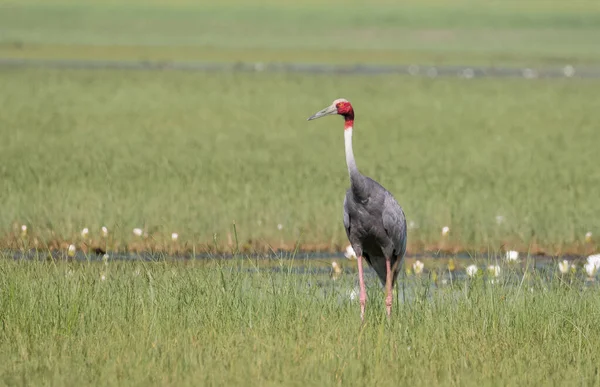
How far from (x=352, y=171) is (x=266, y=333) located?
5.22 feet

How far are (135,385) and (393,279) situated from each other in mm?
3618

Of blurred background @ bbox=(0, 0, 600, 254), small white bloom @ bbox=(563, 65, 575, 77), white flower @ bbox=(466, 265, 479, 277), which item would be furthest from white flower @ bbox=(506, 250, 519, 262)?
small white bloom @ bbox=(563, 65, 575, 77)

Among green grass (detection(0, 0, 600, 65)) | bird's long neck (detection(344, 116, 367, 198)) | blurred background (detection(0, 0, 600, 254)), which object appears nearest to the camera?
bird's long neck (detection(344, 116, 367, 198))

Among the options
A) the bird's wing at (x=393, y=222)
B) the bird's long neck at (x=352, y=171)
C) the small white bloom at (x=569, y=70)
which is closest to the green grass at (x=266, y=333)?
the bird's wing at (x=393, y=222)

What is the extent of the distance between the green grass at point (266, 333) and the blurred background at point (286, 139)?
1.01 m

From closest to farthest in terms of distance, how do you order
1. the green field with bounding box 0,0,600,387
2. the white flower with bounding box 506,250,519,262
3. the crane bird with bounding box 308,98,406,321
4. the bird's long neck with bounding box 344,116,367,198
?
the green field with bounding box 0,0,600,387 < the bird's long neck with bounding box 344,116,367,198 < the crane bird with bounding box 308,98,406,321 < the white flower with bounding box 506,250,519,262

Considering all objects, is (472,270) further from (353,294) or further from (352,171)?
(352,171)

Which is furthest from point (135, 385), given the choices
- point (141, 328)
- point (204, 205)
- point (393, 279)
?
point (204, 205)

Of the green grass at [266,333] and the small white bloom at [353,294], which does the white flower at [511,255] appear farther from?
the small white bloom at [353,294]

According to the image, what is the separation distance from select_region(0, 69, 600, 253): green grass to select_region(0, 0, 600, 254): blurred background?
2.0 inches

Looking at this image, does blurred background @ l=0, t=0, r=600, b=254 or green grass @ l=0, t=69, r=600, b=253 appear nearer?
green grass @ l=0, t=69, r=600, b=253

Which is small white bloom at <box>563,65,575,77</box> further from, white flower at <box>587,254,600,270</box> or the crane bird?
the crane bird

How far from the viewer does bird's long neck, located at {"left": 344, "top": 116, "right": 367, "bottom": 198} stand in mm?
9797

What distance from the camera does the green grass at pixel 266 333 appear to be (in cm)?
820
